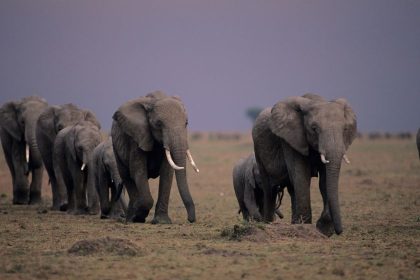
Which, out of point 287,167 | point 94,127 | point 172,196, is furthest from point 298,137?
point 172,196

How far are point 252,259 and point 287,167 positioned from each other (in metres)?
3.90

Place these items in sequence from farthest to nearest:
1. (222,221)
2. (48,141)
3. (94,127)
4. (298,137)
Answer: (48,141) < (94,127) < (222,221) < (298,137)

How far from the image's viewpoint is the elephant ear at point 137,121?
63.1 feet

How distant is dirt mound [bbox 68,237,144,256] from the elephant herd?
136 inches

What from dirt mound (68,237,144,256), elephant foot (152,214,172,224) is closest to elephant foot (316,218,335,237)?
dirt mound (68,237,144,256)

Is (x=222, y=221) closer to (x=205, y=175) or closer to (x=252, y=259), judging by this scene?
(x=252, y=259)

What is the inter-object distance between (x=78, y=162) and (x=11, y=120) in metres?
5.77

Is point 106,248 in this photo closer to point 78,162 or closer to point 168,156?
point 168,156

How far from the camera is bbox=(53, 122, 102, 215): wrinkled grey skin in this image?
22.6 meters

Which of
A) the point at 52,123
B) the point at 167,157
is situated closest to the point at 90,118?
the point at 52,123

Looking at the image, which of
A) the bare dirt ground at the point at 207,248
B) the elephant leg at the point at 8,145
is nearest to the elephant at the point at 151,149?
the bare dirt ground at the point at 207,248

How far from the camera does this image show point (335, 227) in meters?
15.6

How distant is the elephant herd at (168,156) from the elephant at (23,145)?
0.25 meters

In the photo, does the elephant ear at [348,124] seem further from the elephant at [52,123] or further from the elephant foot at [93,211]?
the elephant at [52,123]
